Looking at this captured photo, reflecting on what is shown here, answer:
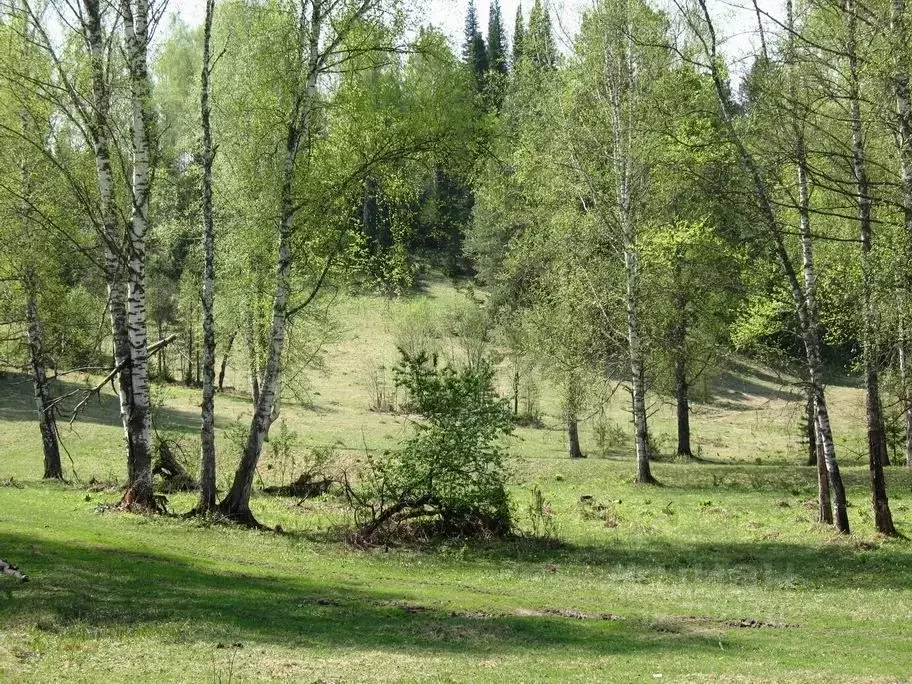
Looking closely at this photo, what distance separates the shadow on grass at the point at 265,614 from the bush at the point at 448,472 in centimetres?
613

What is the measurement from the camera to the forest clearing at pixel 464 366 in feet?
36.6

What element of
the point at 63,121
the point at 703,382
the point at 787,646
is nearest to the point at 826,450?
the point at 787,646

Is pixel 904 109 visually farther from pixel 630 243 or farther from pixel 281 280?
pixel 630 243

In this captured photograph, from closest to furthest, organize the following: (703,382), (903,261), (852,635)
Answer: (852,635) → (903,261) → (703,382)

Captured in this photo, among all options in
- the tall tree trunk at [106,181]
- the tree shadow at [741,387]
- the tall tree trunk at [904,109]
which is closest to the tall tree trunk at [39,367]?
the tall tree trunk at [106,181]

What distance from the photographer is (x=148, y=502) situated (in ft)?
66.3

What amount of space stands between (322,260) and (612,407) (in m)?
39.3

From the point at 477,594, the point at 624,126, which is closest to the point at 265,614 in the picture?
the point at 477,594

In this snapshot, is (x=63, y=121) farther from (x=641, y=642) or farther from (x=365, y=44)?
(x=641, y=642)

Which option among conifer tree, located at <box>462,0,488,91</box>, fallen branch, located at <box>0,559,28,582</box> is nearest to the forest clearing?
fallen branch, located at <box>0,559,28,582</box>

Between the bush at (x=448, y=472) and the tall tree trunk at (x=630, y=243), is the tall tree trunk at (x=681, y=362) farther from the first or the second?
the bush at (x=448, y=472)

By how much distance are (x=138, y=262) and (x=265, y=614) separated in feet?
36.0

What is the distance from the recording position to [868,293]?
15.2 meters

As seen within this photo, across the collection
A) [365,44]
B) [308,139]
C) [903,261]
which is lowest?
[903,261]
